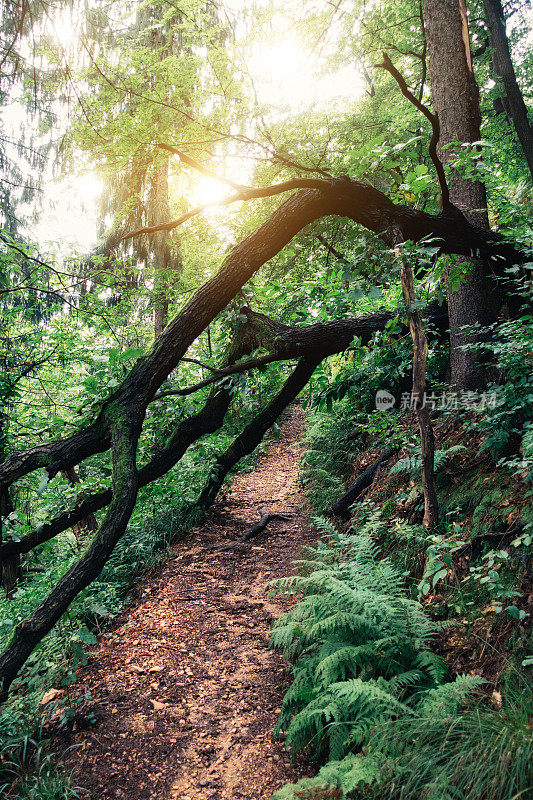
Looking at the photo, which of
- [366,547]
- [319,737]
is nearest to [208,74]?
[366,547]

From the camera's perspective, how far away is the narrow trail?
281 cm

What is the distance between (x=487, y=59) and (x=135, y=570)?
14952 millimetres

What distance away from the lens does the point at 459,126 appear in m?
5.27

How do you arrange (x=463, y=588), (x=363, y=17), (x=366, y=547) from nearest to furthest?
(x=463, y=588), (x=366, y=547), (x=363, y=17)

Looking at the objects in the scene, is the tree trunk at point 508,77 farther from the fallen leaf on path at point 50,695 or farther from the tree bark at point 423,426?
the fallen leaf on path at point 50,695

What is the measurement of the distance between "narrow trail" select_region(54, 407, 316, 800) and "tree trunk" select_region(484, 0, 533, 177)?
10948 millimetres

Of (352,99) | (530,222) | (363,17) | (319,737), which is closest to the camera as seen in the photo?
(319,737)

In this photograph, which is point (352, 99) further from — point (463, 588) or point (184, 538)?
point (463, 588)

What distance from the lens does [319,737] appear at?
8.63 feet

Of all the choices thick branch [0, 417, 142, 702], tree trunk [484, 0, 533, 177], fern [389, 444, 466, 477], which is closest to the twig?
fern [389, 444, 466, 477]

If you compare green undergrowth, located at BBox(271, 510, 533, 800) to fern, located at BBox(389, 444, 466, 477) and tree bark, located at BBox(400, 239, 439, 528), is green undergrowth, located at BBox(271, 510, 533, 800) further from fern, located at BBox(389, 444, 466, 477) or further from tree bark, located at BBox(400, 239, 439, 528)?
fern, located at BBox(389, 444, 466, 477)

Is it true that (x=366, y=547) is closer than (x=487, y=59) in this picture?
Yes

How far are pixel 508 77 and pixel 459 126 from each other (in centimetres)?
764

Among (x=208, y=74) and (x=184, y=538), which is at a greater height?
(x=208, y=74)
